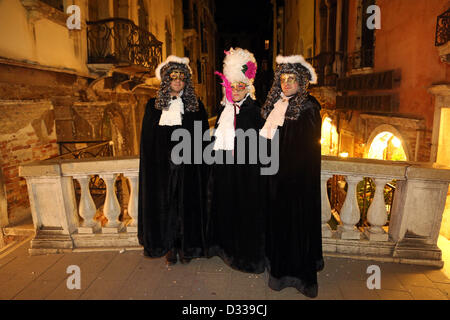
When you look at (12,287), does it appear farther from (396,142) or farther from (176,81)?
(396,142)

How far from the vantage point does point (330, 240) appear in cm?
337

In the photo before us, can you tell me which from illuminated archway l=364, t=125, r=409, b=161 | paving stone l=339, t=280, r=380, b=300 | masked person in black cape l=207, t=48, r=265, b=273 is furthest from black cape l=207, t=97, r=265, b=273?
illuminated archway l=364, t=125, r=409, b=161

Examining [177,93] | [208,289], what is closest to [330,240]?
[208,289]

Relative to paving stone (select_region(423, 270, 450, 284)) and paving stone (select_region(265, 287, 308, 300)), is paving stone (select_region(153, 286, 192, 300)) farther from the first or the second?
paving stone (select_region(423, 270, 450, 284))

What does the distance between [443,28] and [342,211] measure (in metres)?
5.38

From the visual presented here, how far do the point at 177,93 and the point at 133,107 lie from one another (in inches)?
344

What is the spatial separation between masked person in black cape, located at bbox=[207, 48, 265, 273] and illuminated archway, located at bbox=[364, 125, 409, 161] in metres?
6.83

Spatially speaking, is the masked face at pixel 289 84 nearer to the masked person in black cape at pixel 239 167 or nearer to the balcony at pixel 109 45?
the masked person in black cape at pixel 239 167

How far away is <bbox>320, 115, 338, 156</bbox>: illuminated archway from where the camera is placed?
1304cm

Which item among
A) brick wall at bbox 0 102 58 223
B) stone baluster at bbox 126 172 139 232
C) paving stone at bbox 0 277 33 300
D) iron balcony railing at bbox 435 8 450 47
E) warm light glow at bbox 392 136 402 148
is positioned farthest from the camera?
warm light glow at bbox 392 136 402 148

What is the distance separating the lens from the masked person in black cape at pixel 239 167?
112 inches

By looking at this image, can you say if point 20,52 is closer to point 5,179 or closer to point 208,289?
point 5,179

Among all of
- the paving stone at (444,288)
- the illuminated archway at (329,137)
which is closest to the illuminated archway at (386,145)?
the illuminated archway at (329,137)

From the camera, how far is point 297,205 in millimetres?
2623
